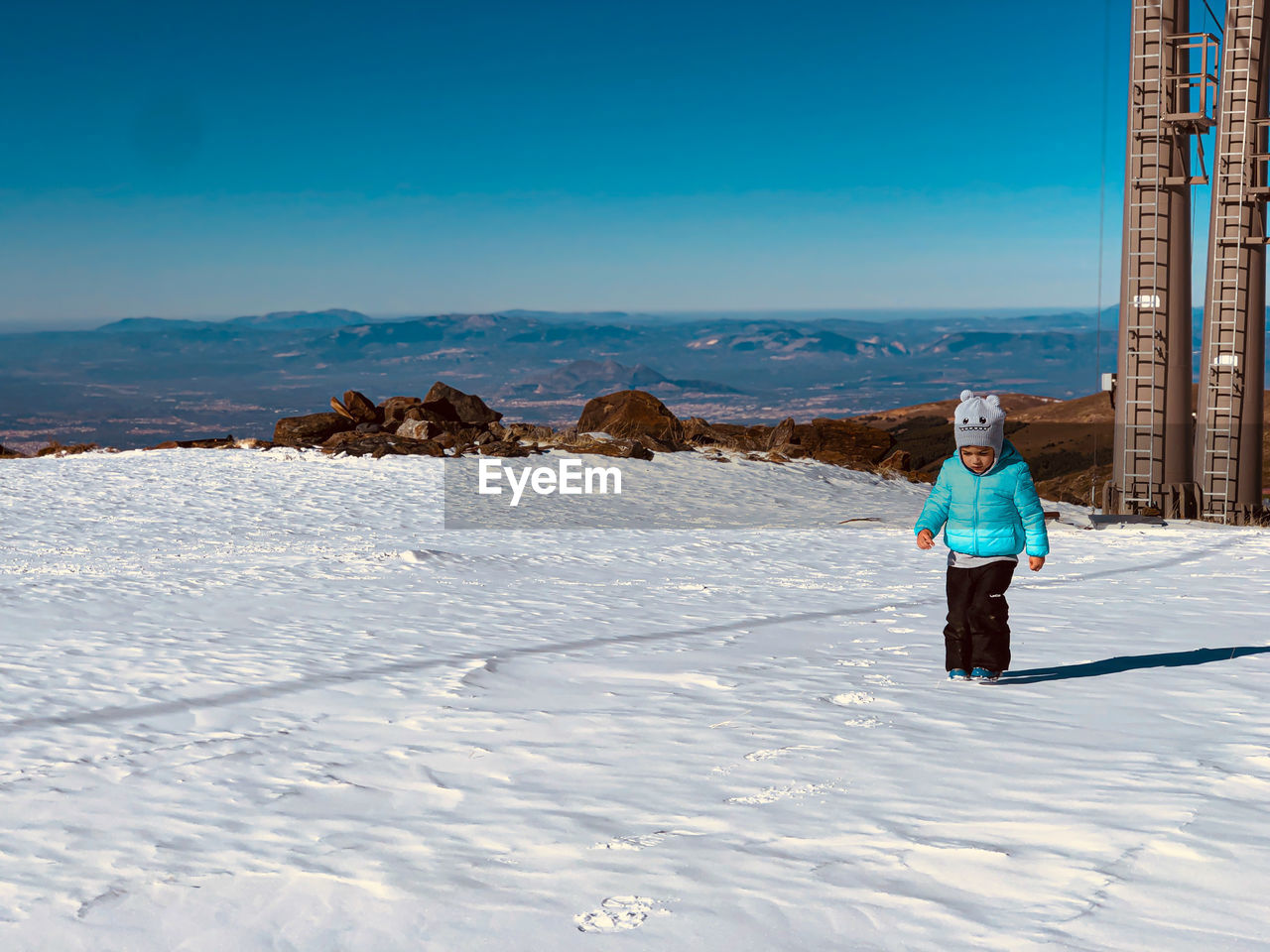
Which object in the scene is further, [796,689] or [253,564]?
[253,564]

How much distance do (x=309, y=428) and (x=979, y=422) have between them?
2048 centimetres

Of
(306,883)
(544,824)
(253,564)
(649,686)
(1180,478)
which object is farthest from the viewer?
(1180,478)

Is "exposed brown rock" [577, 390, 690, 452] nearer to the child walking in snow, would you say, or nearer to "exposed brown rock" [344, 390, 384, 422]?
"exposed brown rock" [344, 390, 384, 422]

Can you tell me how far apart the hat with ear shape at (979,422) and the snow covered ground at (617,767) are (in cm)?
137

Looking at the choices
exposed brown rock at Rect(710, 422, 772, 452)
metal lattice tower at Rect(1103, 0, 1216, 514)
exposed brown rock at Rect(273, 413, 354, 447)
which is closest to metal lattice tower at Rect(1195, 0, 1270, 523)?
metal lattice tower at Rect(1103, 0, 1216, 514)

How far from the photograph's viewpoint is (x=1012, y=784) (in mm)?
4246

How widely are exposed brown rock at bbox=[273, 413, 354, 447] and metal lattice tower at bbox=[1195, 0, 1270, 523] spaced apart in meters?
17.9

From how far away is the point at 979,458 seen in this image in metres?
5.93

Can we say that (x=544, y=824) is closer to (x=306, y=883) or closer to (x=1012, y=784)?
(x=306, y=883)

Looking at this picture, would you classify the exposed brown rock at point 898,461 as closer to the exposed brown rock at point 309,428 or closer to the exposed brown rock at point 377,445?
the exposed brown rock at point 377,445

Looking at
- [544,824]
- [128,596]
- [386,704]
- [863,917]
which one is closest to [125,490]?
[128,596]

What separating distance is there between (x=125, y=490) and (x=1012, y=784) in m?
17.5

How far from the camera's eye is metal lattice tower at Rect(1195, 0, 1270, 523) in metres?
20.2

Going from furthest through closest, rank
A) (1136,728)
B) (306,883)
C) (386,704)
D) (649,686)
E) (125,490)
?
(125,490), (649,686), (386,704), (1136,728), (306,883)
